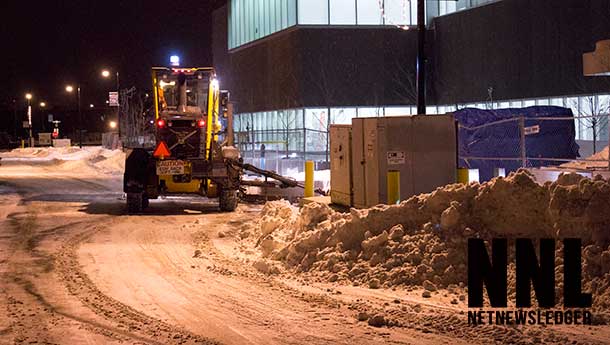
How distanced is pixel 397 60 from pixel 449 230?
143 feet

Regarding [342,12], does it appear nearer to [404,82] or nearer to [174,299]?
[404,82]

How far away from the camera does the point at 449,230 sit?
1111 cm

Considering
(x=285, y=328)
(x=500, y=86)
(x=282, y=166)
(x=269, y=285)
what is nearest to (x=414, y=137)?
(x=269, y=285)

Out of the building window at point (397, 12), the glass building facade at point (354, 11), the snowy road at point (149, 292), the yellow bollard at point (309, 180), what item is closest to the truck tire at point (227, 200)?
the snowy road at point (149, 292)

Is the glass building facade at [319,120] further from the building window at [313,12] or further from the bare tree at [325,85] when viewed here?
the building window at [313,12]

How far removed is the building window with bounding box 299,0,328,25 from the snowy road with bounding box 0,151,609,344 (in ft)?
123

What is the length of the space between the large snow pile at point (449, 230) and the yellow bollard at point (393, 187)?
2378mm

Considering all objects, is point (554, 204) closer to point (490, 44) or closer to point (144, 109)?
point (144, 109)

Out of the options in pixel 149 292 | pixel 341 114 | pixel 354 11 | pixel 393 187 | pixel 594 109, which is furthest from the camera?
pixel 341 114

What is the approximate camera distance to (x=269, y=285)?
11398 mm

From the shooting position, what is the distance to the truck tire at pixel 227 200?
21.7m

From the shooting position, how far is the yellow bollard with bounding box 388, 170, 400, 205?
48.6ft

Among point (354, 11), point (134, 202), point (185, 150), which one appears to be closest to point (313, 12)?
point (354, 11)

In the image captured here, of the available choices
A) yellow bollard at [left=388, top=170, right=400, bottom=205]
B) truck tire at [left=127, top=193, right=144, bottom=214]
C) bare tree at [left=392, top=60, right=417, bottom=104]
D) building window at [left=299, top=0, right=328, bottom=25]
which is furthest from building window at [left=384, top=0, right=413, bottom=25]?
yellow bollard at [left=388, top=170, right=400, bottom=205]
